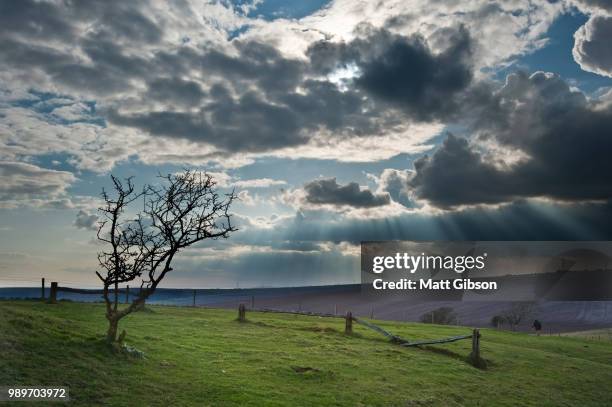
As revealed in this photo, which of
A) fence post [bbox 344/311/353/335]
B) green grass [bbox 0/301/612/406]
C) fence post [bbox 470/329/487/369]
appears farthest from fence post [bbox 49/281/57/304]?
fence post [bbox 470/329/487/369]

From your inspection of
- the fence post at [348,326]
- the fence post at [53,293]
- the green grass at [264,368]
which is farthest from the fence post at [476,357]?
the fence post at [53,293]

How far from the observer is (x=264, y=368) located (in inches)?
942

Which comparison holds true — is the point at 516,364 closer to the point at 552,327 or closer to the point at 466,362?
the point at 466,362

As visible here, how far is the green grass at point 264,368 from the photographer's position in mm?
17703

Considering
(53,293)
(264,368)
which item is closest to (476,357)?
(264,368)

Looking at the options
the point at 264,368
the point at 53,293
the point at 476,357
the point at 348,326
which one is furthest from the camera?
the point at 53,293

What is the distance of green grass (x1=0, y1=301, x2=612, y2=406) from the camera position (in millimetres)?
17703

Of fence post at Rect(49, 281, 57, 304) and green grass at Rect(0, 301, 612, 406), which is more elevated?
fence post at Rect(49, 281, 57, 304)

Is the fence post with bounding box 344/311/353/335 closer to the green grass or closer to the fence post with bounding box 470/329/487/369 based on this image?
the green grass

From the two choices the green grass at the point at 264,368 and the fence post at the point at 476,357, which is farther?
the fence post at the point at 476,357

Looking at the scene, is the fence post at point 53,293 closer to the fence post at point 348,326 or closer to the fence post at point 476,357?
the fence post at point 348,326

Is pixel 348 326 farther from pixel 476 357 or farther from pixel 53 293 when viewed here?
pixel 53 293

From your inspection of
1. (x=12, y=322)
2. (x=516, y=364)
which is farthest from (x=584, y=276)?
(x=12, y=322)

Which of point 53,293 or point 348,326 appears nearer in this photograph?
point 348,326
